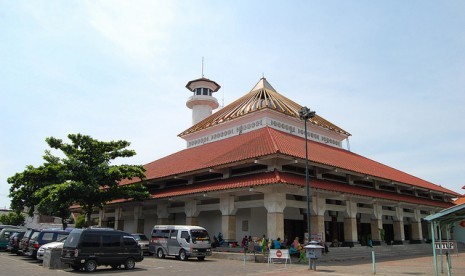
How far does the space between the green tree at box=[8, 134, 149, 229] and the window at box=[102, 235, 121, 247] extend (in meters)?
9.30

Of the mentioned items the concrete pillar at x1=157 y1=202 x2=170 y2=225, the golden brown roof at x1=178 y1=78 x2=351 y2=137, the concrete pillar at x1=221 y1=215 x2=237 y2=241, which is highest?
the golden brown roof at x1=178 y1=78 x2=351 y2=137

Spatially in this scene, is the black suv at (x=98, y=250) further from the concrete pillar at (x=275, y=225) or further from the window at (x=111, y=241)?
the concrete pillar at (x=275, y=225)

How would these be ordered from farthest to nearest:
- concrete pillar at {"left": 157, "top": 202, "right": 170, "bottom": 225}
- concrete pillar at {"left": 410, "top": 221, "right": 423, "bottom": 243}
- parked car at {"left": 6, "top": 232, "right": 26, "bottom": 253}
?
1. concrete pillar at {"left": 410, "top": 221, "right": 423, "bottom": 243}
2. concrete pillar at {"left": 157, "top": 202, "right": 170, "bottom": 225}
3. parked car at {"left": 6, "top": 232, "right": 26, "bottom": 253}

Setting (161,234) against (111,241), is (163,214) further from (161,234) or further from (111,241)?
(111,241)

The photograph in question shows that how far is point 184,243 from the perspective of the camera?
22.2m

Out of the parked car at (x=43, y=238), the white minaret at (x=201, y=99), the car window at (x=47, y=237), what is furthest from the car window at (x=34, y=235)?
the white minaret at (x=201, y=99)

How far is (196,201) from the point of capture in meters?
28.5

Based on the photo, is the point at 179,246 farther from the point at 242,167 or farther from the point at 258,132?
the point at 258,132

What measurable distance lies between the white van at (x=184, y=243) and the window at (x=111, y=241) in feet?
17.4

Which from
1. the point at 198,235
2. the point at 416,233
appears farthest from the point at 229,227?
the point at 416,233

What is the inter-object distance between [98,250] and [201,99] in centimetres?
2845

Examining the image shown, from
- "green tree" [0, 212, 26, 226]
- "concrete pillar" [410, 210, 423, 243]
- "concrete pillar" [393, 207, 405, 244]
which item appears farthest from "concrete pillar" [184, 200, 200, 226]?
"green tree" [0, 212, 26, 226]

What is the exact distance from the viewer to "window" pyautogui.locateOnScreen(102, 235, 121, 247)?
1716 cm

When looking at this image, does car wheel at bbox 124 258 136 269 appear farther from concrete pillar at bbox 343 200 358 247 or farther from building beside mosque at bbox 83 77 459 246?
concrete pillar at bbox 343 200 358 247
